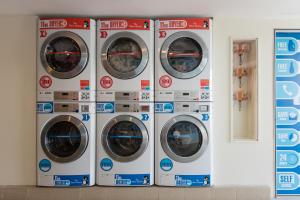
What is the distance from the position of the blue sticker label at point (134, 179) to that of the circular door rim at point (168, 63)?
1136mm

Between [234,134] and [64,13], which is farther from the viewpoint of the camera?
[234,134]

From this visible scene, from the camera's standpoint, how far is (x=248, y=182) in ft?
10.6

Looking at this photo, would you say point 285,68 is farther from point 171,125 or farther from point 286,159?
point 171,125

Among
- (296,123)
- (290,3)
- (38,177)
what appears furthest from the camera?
(296,123)

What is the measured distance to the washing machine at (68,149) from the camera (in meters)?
3.06

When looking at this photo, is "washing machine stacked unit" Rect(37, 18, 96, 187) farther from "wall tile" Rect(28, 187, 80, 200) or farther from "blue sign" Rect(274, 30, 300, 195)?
"blue sign" Rect(274, 30, 300, 195)

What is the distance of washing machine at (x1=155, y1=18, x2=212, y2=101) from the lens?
3.09m

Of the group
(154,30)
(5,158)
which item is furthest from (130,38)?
(5,158)

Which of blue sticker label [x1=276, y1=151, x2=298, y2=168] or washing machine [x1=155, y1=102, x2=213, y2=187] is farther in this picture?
blue sticker label [x1=276, y1=151, x2=298, y2=168]

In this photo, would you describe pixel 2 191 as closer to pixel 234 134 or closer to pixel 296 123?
pixel 234 134

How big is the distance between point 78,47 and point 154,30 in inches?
33.2

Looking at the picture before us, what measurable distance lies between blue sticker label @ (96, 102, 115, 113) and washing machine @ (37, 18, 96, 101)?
0.39 ft

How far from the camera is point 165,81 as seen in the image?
3.10 meters

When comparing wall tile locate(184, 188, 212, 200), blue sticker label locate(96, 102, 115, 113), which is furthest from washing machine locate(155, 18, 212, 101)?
wall tile locate(184, 188, 212, 200)
